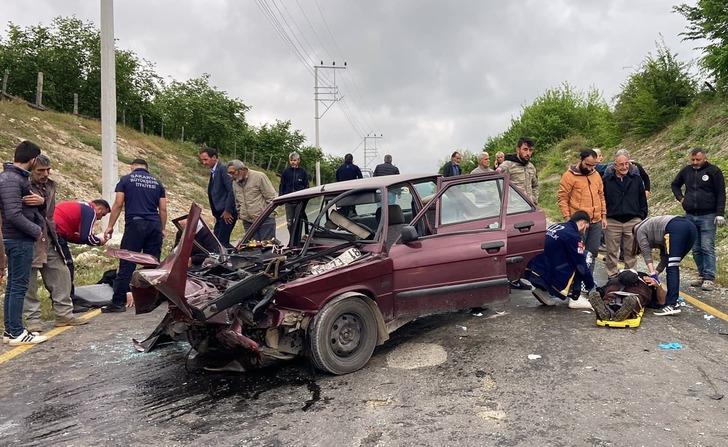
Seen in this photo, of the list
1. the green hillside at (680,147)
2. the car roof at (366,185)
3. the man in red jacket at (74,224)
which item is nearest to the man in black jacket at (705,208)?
the green hillside at (680,147)

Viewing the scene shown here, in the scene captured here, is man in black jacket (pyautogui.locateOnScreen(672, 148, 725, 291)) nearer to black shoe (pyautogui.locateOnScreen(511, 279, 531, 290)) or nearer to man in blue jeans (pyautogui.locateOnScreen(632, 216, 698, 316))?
man in blue jeans (pyautogui.locateOnScreen(632, 216, 698, 316))

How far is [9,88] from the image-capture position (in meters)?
29.3

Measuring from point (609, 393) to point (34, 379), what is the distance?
4.28 metres

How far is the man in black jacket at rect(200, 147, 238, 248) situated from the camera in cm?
748

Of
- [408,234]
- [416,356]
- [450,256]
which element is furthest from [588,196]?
[416,356]

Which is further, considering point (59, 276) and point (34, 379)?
point (59, 276)

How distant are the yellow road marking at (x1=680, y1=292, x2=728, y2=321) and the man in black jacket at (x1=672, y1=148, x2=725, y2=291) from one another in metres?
0.59

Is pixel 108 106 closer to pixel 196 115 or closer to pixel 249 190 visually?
pixel 249 190

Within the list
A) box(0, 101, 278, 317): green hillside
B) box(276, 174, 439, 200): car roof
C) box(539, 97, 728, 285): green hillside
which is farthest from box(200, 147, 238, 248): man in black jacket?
box(539, 97, 728, 285): green hillside

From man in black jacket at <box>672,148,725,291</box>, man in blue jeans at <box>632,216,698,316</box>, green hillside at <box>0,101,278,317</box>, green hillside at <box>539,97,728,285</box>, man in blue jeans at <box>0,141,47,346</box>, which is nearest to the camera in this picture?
man in blue jeans at <box>0,141,47,346</box>

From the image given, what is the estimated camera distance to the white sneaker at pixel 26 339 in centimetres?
475

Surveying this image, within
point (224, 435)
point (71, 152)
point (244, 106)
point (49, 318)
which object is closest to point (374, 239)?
point (224, 435)

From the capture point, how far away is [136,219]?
6012 millimetres

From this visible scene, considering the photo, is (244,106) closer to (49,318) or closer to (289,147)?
(289,147)
